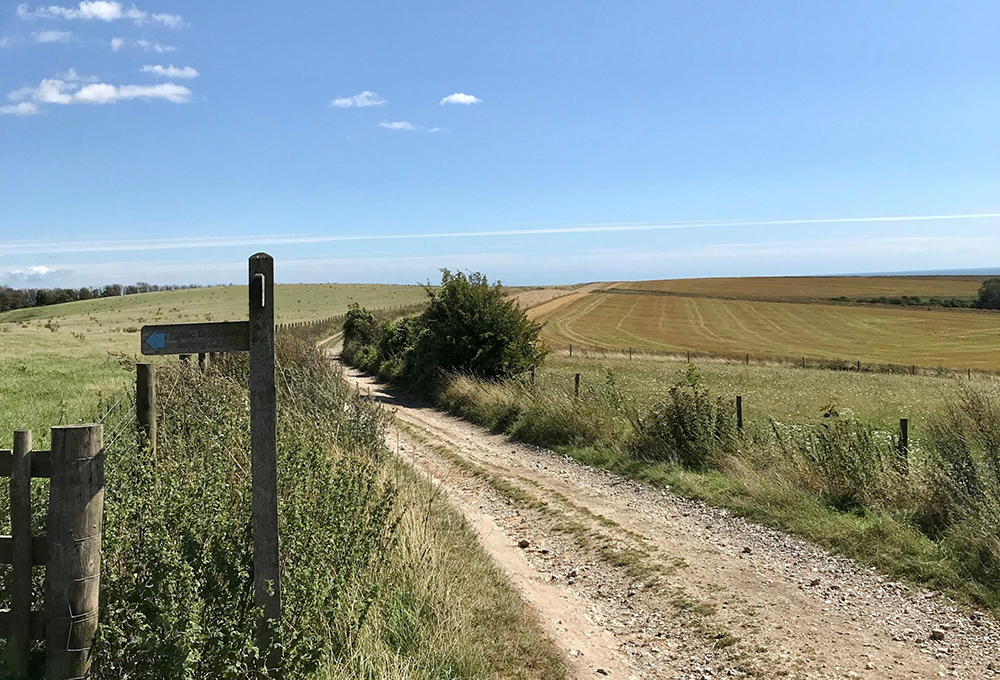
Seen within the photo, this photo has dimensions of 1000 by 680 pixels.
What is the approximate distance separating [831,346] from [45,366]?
163 ft

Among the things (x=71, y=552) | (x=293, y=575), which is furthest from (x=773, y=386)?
(x=71, y=552)

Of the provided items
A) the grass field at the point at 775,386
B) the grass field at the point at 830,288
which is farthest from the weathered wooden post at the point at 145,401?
the grass field at the point at 830,288

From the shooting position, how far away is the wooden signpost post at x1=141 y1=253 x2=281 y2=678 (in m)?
3.59

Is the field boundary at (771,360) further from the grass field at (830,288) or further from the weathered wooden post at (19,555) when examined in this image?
the grass field at (830,288)

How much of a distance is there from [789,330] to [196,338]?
64918mm

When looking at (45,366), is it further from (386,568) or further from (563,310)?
(563,310)

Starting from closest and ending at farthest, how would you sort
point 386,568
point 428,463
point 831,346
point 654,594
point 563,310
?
point 386,568 < point 654,594 < point 428,463 < point 831,346 < point 563,310

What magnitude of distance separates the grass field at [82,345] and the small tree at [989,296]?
7458cm

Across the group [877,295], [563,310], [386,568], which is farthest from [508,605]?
[877,295]

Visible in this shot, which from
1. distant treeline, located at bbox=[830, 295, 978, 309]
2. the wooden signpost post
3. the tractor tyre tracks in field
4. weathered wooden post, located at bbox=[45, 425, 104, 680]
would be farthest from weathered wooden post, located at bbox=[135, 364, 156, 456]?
distant treeline, located at bbox=[830, 295, 978, 309]

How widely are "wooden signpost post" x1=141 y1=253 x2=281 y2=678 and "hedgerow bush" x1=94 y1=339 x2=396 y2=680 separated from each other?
0.31 ft

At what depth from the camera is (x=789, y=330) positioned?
62000 millimetres

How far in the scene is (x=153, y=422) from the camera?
548 centimetres

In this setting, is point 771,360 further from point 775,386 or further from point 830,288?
point 830,288
